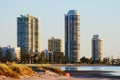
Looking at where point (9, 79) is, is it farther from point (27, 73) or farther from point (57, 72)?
point (57, 72)

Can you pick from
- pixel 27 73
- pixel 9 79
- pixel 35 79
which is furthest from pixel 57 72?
pixel 9 79

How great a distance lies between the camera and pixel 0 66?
3653cm

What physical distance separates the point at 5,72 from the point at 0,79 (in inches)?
124

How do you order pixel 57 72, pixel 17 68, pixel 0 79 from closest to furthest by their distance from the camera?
1. pixel 0 79
2. pixel 17 68
3. pixel 57 72

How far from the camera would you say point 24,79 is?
119 ft

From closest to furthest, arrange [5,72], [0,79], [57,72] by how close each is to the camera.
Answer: [0,79] < [5,72] < [57,72]

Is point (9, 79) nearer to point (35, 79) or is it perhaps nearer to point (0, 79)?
point (0, 79)

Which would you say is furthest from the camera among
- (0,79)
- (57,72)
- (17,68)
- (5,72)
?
(57,72)

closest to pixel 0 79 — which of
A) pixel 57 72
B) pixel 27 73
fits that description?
pixel 27 73

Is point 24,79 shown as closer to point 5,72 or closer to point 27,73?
point 5,72

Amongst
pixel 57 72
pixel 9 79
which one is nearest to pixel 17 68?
pixel 9 79

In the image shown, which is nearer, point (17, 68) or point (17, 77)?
point (17, 77)

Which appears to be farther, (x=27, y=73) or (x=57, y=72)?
(x=57, y=72)

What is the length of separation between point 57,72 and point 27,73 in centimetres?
1471
